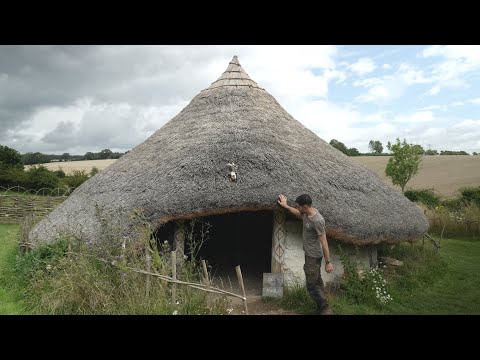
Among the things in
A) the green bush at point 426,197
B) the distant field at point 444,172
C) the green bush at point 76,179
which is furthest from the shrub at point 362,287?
the green bush at point 76,179

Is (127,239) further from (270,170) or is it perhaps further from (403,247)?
(403,247)

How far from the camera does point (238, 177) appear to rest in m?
6.62

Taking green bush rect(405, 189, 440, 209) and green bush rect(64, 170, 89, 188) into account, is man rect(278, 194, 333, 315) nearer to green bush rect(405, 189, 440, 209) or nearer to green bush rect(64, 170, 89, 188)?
green bush rect(405, 189, 440, 209)

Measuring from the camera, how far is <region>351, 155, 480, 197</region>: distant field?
12234 mm

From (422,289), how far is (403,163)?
13.4 metres

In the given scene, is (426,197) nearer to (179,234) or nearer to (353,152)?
(353,152)

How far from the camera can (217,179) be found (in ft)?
21.7

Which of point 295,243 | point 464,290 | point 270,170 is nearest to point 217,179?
point 270,170

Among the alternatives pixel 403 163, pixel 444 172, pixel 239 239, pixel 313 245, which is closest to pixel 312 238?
pixel 313 245

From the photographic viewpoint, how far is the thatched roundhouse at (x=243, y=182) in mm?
6480

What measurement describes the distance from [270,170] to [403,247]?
192 inches

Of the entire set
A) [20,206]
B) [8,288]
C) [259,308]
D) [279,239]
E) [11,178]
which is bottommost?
[259,308]

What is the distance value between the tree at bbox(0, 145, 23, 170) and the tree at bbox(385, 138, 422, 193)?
72.2 ft

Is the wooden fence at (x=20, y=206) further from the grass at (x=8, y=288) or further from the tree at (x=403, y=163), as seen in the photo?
the tree at (x=403, y=163)
